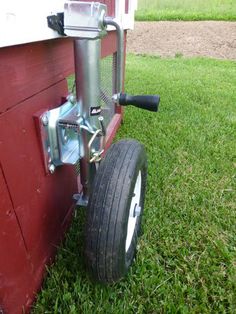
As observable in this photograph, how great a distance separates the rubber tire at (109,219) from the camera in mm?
979

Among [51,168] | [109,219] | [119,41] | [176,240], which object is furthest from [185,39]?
[109,219]

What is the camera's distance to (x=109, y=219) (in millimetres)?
977

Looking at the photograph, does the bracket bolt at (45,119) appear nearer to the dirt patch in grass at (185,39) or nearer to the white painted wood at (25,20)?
the white painted wood at (25,20)

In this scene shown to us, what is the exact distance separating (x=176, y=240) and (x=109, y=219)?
1.96 ft

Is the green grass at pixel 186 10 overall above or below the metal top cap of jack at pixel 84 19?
below

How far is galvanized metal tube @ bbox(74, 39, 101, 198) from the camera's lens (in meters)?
0.94

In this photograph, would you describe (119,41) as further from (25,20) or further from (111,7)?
(111,7)

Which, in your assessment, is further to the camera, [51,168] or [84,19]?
[51,168]

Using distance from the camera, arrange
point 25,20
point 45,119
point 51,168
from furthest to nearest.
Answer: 1. point 51,168
2. point 45,119
3. point 25,20

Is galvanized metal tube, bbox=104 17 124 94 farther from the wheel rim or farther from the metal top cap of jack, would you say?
the wheel rim

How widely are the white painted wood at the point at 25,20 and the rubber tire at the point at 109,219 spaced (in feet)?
1.54

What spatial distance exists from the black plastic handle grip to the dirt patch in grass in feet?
28.8

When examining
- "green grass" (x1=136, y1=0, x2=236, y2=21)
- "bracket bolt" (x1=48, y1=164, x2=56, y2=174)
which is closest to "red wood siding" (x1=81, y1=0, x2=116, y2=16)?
"bracket bolt" (x1=48, y1=164, x2=56, y2=174)

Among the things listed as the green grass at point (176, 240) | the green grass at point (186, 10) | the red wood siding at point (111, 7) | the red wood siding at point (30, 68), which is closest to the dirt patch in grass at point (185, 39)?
the green grass at point (186, 10)
